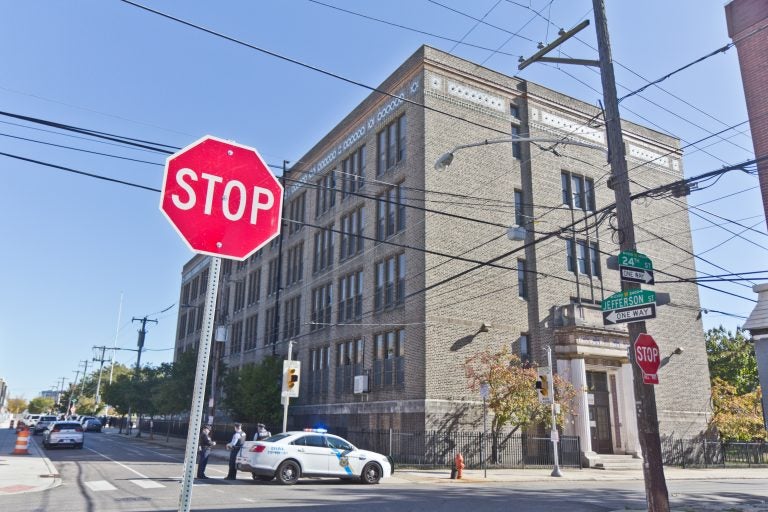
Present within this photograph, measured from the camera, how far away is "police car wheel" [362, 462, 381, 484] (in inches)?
700

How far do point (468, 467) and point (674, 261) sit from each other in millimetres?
18652

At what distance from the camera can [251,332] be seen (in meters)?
44.9

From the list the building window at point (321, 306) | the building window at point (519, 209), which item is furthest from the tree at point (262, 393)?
the building window at point (519, 209)

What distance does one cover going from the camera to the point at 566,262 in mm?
30375

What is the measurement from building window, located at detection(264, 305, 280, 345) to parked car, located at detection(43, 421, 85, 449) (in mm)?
12145

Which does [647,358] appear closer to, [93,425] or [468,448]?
[468,448]

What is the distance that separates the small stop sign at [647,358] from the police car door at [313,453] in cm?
1019

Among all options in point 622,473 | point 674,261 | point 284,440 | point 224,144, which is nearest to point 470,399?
point 622,473

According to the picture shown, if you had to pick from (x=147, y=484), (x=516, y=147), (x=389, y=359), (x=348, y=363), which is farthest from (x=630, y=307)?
(x=348, y=363)

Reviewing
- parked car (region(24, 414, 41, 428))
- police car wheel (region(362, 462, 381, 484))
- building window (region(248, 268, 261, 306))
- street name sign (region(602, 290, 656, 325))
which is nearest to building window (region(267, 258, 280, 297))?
building window (region(248, 268, 261, 306))

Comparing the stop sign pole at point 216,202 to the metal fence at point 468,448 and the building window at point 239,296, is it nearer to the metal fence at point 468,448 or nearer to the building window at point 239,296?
the metal fence at point 468,448

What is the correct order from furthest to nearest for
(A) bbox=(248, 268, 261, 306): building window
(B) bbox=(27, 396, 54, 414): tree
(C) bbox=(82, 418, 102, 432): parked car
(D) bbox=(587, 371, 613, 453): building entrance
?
(B) bbox=(27, 396, 54, 414): tree
(C) bbox=(82, 418, 102, 432): parked car
(A) bbox=(248, 268, 261, 306): building window
(D) bbox=(587, 371, 613, 453): building entrance

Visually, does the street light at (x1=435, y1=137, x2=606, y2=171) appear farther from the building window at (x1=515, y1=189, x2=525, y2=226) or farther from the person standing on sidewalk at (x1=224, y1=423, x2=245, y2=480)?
the building window at (x1=515, y1=189, x2=525, y2=226)

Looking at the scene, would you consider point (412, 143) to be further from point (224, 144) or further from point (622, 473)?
point (224, 144)
